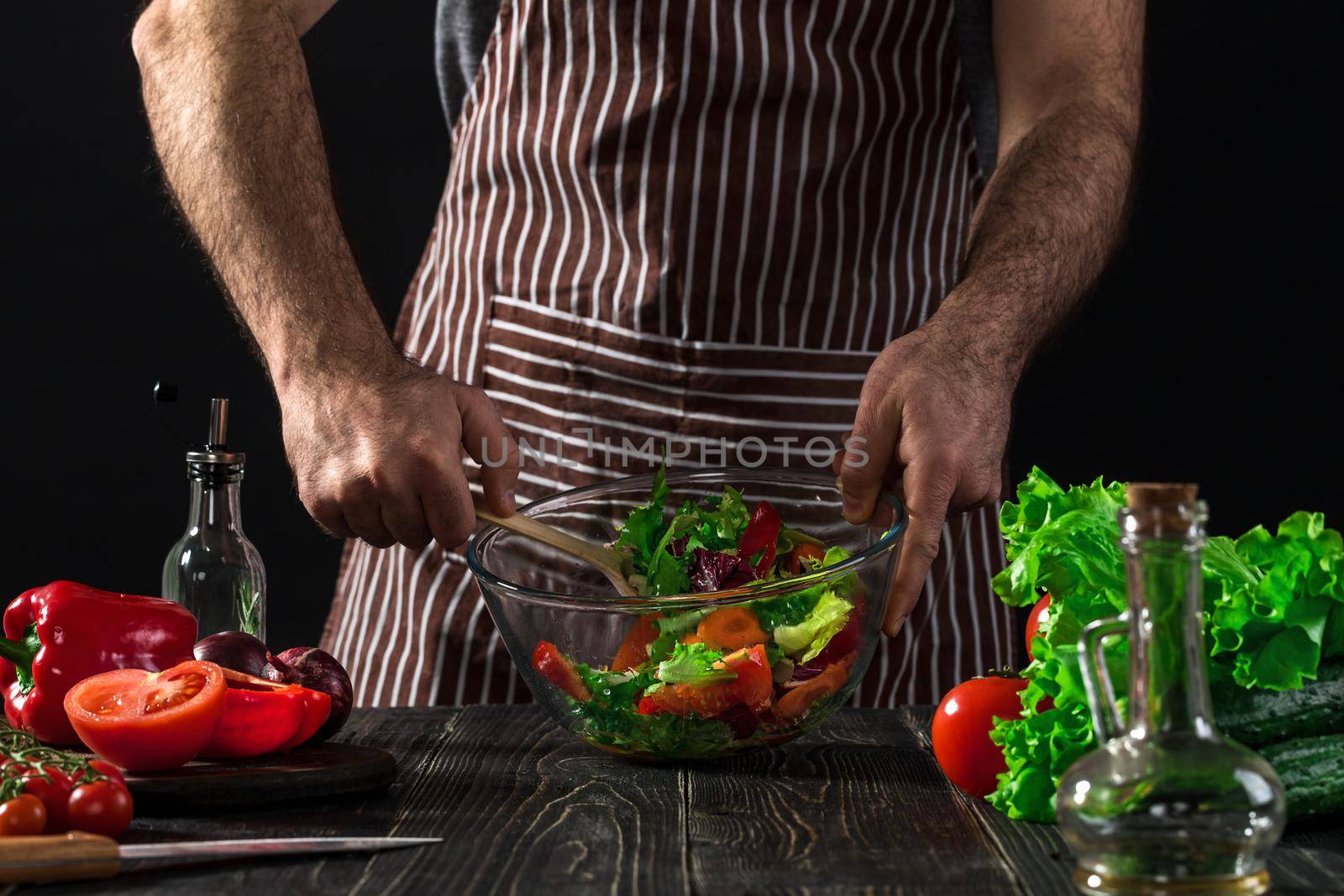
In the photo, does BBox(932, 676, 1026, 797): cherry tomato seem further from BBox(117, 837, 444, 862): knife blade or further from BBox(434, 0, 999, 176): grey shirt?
BBox(434, 0, 999, 176): grey shirt

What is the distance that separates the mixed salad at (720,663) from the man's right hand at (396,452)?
0.16 metres

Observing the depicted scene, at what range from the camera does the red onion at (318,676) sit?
1205mm

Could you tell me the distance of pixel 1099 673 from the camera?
788mm

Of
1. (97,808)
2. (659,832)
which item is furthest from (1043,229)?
(97,808)

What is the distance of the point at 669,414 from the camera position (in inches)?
65.1

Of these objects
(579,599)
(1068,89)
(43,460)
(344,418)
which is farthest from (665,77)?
(43,460)

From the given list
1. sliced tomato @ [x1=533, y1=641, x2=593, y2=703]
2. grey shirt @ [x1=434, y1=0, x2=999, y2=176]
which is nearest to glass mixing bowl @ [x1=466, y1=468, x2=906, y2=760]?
sliced tomato @ [x1=533, y1=641, x2=593, y2=703]

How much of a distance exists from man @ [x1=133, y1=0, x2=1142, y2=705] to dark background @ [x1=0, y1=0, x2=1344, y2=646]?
3.05ft

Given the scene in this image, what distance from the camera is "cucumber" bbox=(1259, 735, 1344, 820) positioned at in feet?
3.04

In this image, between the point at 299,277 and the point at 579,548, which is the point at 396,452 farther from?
the point at 299,277

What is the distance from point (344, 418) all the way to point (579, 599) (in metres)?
0.32

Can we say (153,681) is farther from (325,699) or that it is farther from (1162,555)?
(1162,555)

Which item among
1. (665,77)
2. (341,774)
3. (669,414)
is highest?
(665,77)

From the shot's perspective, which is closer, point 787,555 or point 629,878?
point 629,878
